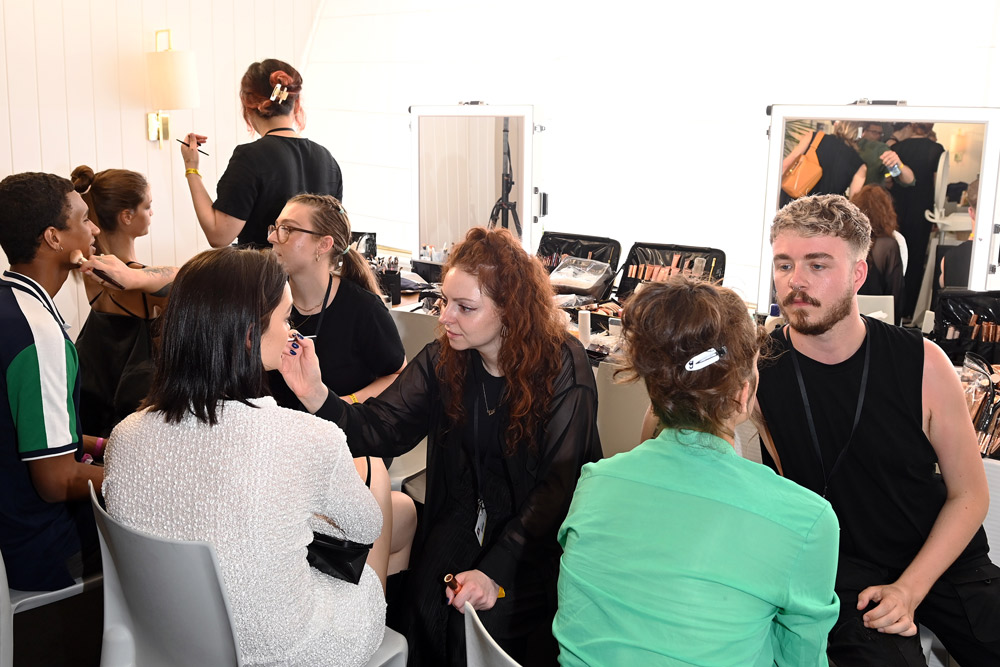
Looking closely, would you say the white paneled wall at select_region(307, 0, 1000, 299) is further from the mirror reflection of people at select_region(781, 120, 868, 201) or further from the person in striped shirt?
the person in striped shirt

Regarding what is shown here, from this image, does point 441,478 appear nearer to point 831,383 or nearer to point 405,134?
point 831,383

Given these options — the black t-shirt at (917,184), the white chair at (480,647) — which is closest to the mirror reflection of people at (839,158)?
the black t-shirt at (917,184)

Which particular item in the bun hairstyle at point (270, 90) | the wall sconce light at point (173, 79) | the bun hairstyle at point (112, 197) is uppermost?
the wall sconce light at point (173, 79)

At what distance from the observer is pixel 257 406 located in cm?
135

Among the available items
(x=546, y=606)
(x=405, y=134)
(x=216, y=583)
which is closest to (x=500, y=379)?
(x=546, y=606)

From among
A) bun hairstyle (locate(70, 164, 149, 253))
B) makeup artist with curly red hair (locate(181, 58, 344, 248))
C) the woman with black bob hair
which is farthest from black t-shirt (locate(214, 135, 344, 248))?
the woman with black bob hair

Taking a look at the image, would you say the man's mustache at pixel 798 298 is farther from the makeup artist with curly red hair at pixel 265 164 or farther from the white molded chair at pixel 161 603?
the makeup artist with curly red hair at pixel 265 164

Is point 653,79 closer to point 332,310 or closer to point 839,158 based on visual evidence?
point 839,158

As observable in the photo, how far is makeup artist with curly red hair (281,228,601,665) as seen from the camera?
1805 millimetres

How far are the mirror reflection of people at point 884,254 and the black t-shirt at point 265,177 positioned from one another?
198cm

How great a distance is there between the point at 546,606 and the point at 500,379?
0.50 metres

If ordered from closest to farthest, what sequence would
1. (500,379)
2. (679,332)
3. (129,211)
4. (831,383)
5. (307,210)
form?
(679,332) < (831,383) < (500,379) < (307,210) < (129,211)

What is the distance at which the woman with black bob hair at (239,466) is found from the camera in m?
1.30

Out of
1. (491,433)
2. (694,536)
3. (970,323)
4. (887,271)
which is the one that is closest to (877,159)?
(887,271)
